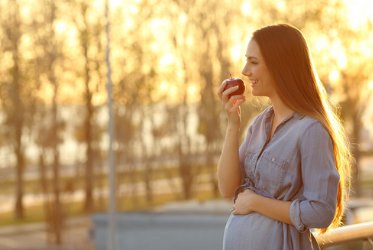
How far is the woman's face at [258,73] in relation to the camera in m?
3.70

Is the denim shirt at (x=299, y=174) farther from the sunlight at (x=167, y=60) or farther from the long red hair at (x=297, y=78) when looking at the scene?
the sunlight at (x=167, y=60)

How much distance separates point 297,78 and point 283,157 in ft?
0.83

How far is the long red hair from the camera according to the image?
3.65 meters

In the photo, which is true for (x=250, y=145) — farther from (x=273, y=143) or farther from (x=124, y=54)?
(x=124, y=54)

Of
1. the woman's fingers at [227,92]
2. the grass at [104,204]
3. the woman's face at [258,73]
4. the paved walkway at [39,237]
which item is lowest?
the paved walkway at [39,237]

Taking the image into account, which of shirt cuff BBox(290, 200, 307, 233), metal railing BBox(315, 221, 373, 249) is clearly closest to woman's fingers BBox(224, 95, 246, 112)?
shirt cuff BBox(290, 200, 307, 233)

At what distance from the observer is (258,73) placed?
3705 mm

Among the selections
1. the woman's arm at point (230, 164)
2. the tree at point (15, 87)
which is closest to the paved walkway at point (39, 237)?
the tree at point (15, 87)

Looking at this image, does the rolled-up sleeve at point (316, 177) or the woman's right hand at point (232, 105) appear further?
the woman's right hand at point (232, 105)

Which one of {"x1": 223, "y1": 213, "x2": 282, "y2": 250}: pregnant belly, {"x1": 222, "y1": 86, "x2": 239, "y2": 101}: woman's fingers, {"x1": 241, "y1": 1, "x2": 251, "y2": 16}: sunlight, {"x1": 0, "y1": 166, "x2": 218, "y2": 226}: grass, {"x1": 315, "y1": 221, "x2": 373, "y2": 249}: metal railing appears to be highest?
{"x1": 241, "y1": 1, "x2": 251, "y2": 16}: sunlight

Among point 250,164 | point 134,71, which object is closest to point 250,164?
point 250,164

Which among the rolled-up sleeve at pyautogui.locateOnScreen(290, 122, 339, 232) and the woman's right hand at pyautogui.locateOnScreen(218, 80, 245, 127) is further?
the woman's right hand at pyautogui.locateOnScreen(218, 80, 245, 127)

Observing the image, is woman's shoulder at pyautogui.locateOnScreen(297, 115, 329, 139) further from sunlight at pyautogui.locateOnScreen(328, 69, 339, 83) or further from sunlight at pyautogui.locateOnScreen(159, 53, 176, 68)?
sunlight at pyautogui.locateOnScreen(159, 53, 176, 68)

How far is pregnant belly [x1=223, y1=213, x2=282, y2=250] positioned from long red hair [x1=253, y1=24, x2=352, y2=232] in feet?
0.87
